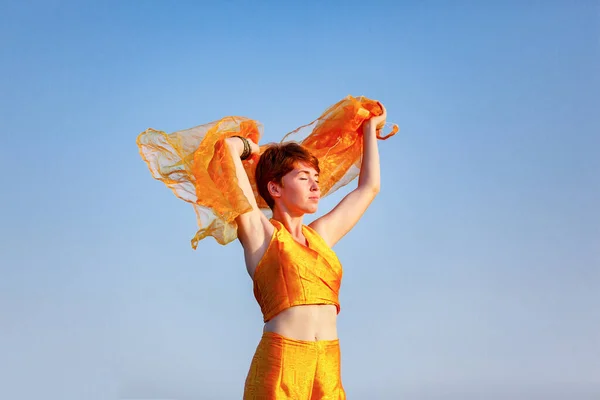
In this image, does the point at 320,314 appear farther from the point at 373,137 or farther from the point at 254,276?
the point at 373,137

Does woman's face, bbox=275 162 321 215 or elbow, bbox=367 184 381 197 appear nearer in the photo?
woman's face, bbox=275 162 321 215

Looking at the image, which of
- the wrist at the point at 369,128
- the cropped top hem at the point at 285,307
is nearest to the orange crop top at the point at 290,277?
the cropped top hem at the point at 285,307

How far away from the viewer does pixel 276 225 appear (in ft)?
11.0

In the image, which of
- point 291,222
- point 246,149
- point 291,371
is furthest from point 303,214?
point 291,371

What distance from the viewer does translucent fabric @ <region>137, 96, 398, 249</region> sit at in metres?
3.22

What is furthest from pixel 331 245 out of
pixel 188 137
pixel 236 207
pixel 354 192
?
pixel 188 137

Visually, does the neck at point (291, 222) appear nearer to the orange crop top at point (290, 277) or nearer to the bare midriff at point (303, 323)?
the orange crop top at point (290, 277)

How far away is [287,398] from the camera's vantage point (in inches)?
118

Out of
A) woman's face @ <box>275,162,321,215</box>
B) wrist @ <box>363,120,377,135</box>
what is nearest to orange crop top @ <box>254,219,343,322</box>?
woman's face @ <box>275,162,321,215</box>

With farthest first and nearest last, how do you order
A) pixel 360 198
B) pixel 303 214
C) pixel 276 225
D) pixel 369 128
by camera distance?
pixel 369 128 → pixel 360 198 → pixel 303 214 → pixel 276 225

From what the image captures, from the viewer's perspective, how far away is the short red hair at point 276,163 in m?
3.46

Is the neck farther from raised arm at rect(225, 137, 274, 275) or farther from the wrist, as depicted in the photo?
the wrist

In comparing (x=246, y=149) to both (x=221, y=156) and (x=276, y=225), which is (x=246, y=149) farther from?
(x=276, y=225)

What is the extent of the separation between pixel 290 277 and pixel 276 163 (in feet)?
1.94
